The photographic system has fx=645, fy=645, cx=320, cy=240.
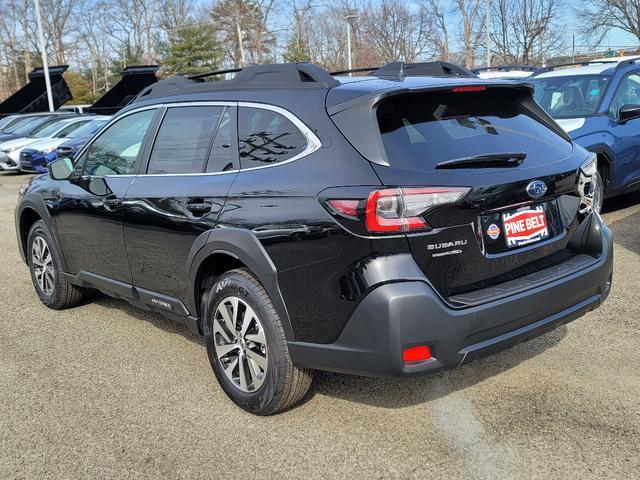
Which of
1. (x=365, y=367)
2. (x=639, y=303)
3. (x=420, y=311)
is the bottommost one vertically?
(x=639, y=303)

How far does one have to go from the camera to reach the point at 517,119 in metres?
3.50

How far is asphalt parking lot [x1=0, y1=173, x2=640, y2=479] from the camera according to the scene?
2951mm

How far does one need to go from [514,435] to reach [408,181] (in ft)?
4.40

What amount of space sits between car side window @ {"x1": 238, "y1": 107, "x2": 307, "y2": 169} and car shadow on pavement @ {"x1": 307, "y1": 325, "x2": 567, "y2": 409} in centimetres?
135

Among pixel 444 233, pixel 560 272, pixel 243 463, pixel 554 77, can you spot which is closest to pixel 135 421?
pixel 243 463

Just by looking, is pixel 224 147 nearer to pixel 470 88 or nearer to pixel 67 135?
pixel 470 88

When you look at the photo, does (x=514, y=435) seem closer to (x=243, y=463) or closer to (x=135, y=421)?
(x=243, y=463)

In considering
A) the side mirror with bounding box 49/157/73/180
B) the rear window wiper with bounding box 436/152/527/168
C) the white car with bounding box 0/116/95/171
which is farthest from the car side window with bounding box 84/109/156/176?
the white car with bounding box 0/116/95/171

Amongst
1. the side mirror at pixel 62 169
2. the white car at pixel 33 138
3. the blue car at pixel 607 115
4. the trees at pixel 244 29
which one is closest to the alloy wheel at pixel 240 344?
the side mirror at pixel 62 169

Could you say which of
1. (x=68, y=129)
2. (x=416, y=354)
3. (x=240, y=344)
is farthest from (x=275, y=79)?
(x=68, y=129)

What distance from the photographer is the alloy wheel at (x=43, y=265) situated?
17.8 ft

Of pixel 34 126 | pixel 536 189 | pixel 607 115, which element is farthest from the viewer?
pixel 34 126

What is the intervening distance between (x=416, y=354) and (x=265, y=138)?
1.40 metres

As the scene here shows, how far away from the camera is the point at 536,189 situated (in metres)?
3.11
